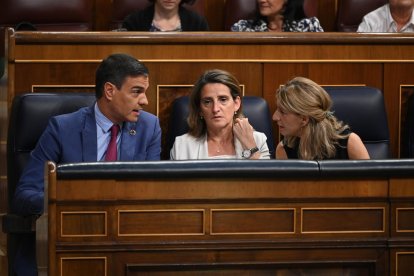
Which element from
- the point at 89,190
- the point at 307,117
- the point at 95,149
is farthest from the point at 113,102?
the point at 89,190

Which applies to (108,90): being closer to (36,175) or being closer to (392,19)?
(36,175)

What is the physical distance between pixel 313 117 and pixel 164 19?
2.39 ft

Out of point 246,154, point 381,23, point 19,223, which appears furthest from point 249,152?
point 381,23

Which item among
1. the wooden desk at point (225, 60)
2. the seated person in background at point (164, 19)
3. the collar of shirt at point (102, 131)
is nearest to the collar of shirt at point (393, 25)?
the wooden desk at point (225, 60)

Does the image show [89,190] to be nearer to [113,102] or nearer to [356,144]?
[113,102]

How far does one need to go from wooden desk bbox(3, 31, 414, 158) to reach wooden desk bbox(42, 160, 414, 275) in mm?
848

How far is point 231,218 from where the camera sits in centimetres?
151

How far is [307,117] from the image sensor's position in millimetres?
2107

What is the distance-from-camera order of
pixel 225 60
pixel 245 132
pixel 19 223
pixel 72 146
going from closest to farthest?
pixel 19 223 → pixel 72 146 → pixel 245 132 → pixel 225 60

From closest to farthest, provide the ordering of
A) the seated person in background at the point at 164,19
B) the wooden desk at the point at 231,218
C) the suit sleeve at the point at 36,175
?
the wooden desk at the point at 231,218 → the suit sleeve at the point at 36,175 → the seated person in background at the point at 164,19

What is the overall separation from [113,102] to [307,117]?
413 millimetres

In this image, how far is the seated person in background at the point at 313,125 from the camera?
82.6 inches

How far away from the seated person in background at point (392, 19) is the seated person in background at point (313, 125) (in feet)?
2.44

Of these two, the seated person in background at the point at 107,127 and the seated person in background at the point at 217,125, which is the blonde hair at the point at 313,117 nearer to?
the seated person in background at the point at 217,125
